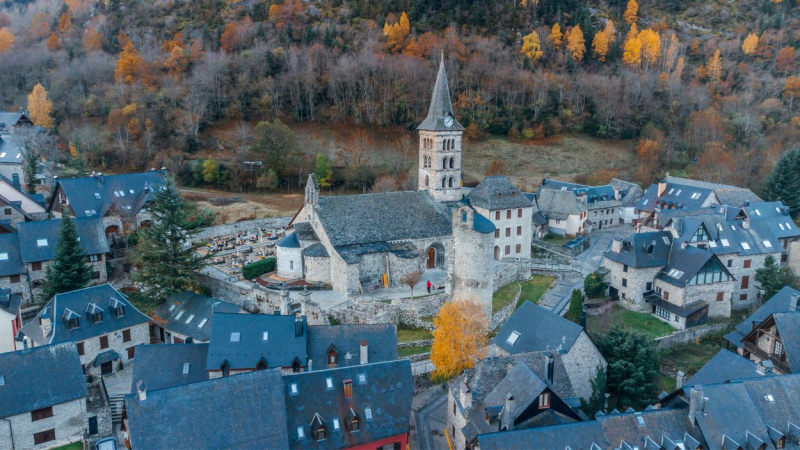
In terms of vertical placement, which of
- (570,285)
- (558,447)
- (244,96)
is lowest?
(570,285)

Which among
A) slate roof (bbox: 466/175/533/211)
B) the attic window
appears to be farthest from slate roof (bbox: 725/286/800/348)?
slate roof (bbox: 466/175/533/211)

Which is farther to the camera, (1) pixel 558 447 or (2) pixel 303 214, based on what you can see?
Result: (2) pixel 303 214

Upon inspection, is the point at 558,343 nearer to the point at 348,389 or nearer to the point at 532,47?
the point at 348,389

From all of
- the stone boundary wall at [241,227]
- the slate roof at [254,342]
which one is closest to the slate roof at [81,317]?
the slate roof at [254,342]

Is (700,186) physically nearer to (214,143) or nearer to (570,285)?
(570,285)

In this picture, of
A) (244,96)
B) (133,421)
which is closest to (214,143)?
(244,96)

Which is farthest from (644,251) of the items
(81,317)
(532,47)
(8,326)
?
(532,47)
